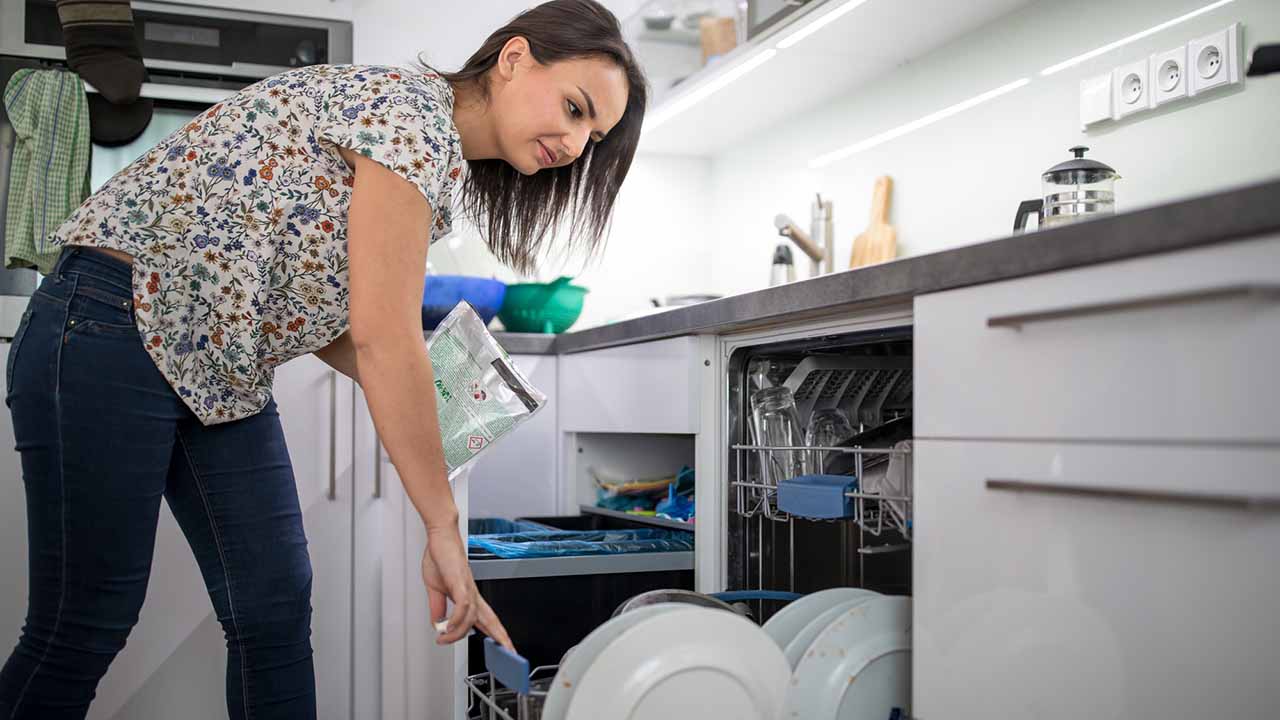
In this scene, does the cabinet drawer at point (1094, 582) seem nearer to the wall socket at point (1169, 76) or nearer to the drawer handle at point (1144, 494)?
the drawer handle at point (1144, 494)

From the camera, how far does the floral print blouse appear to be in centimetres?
111

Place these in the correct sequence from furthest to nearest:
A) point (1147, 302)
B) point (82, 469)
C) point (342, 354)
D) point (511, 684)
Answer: point (342, 354) < point (82, 469) < point (511, 684) < point (1147, 302)

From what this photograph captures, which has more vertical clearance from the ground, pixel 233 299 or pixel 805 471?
pixel 233 299

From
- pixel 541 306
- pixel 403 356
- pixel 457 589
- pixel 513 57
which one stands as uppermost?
pixel 513 57

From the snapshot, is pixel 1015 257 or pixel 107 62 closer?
pixel 1015 257

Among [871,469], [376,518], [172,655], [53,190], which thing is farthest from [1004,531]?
[53,190]

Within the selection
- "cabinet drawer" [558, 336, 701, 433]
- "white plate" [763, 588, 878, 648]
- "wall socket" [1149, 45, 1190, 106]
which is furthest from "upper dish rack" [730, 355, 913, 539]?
"wall socket" [1149, 45, 1190, 106]

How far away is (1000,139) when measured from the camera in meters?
1.97

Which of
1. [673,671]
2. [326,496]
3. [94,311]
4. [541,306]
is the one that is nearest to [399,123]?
[94,311]

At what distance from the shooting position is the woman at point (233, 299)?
101 centimetres

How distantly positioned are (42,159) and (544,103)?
4.99 feet

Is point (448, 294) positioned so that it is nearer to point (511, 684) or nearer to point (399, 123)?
point (399, 123)

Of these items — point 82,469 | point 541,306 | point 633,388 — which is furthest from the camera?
point 541,306

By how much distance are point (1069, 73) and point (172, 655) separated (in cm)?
198
